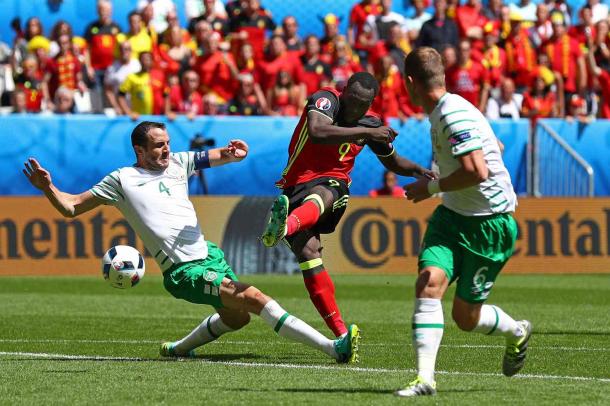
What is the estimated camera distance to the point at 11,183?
73.9 ft

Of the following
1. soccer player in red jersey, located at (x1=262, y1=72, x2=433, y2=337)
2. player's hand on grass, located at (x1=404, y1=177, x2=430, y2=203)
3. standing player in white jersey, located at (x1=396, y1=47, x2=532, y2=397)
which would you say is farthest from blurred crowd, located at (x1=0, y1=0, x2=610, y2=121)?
player's hand on grass, located at (x1=404, y1=177, x2=430, y2=203)

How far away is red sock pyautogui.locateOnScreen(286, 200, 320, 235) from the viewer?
33.2 ft

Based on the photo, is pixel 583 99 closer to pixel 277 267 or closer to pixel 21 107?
pixel 277 267

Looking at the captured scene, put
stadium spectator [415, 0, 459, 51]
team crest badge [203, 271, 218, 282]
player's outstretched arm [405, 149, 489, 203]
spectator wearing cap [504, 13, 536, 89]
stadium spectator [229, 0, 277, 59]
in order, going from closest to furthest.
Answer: player's outstretched arm [405, 149, 489, 203], team crest badge [203, 271, 218, 282], stadium spectator [229, 0, 277, 59], stadium spectator [415, 0, 459, 51], spectator wearing cap [504, 13, 536, 89]

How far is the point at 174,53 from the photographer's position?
24.4m

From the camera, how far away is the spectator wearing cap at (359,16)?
86.9 feet

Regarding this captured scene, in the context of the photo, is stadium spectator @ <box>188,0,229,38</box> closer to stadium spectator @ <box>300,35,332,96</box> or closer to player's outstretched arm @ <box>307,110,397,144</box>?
stadium spectator @ <box>300,35,332,96</box>

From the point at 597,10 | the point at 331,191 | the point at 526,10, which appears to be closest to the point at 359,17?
the point at 526,10

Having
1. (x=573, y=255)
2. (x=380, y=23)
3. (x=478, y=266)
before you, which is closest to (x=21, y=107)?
(x=380, y=23)

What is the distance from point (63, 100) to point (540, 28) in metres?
10.0

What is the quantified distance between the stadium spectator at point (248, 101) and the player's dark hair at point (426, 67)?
16.2m

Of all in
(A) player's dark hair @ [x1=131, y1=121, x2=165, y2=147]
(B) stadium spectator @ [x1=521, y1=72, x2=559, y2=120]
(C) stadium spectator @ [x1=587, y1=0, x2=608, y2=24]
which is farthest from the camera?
(C) stadium spectator @ [x1=587, y1=0, x2=608, y2=24]

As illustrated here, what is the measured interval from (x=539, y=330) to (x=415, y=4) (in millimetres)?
15431

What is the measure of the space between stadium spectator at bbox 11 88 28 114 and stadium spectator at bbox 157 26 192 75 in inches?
104
